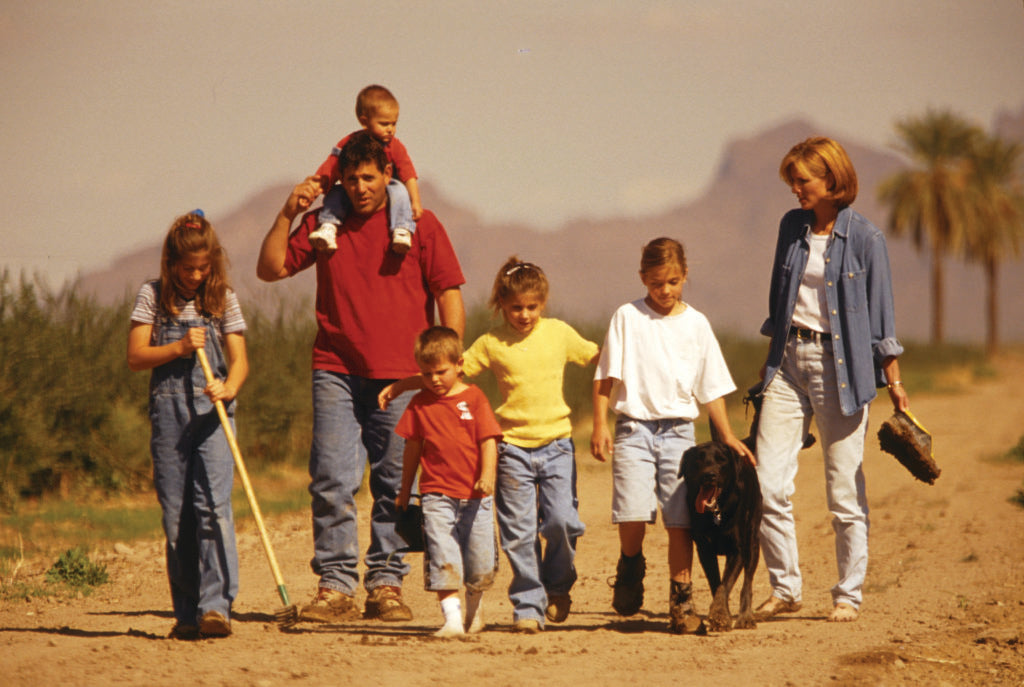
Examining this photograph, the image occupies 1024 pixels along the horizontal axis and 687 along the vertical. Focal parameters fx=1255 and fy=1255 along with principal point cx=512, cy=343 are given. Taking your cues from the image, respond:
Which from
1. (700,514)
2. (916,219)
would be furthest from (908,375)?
(700,514)

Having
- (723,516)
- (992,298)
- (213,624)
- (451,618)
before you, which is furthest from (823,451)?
(992,298)

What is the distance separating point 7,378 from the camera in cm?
1141

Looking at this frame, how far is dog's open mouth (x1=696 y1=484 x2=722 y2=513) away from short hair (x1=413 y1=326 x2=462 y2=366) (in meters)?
1.32

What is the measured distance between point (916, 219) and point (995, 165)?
558cm

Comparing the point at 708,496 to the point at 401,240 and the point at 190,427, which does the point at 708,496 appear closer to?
the point at 401,240

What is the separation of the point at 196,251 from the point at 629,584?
8.85ft

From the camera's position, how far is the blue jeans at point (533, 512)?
604cm

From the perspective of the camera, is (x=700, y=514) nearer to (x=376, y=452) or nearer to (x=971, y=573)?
(x=376, y=452)

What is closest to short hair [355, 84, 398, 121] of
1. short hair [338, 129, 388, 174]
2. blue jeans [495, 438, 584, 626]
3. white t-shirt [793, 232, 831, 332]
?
short hair [338, 129, 388, 174]

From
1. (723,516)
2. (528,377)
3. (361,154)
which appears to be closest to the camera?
(723,516)

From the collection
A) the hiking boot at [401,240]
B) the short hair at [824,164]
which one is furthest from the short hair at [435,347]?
the short hair at [824,164]

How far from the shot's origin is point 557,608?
6.23 meters

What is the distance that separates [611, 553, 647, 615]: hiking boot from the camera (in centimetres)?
634

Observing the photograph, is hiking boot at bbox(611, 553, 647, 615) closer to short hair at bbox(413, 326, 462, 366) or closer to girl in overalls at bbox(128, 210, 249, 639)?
short hair at bbox(413, 326, 462, 366)
